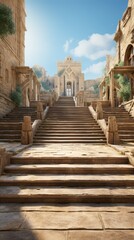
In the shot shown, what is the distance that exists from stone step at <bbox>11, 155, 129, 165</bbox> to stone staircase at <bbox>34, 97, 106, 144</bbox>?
11.3 feet

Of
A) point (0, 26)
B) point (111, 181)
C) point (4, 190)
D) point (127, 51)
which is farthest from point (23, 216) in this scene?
point (127, 51)

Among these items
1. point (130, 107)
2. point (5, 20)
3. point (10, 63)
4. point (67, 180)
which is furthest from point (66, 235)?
point (10, 63)

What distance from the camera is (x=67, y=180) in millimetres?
→ 4121

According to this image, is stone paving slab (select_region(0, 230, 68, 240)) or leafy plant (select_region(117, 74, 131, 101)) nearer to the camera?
stone paving slab (select_region(0, 230, 68, 240))

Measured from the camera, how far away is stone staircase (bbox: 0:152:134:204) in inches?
140

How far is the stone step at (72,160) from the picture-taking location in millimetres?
5191

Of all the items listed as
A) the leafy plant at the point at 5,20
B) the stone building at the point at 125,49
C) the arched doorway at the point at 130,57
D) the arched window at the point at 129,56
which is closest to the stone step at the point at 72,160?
the leafy plant at the point at 5,20

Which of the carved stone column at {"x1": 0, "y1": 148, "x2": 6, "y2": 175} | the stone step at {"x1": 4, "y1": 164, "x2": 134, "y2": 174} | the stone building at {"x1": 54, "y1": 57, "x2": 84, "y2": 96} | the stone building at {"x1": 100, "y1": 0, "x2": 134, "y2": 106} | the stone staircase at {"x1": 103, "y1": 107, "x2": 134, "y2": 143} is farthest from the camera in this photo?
the stone building at {"x1": 54, "y1": 57, "x2": 84, "y2": 96}

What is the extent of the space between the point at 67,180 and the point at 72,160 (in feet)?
3.70

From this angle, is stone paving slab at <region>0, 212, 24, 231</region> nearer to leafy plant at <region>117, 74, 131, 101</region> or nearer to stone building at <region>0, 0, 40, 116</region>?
stone building at <region>0, 0, 40, 116</region>

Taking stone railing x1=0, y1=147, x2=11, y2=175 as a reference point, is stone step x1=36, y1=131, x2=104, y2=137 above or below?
above

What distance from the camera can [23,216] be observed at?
118 inches

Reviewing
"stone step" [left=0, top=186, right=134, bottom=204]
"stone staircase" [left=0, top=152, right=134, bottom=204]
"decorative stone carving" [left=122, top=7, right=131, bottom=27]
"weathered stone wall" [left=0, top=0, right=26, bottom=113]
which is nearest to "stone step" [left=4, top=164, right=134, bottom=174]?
"stone staircase" [left=0, top=152, right=134, bottom=204]

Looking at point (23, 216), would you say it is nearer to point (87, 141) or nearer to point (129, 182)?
point (129, 182)
